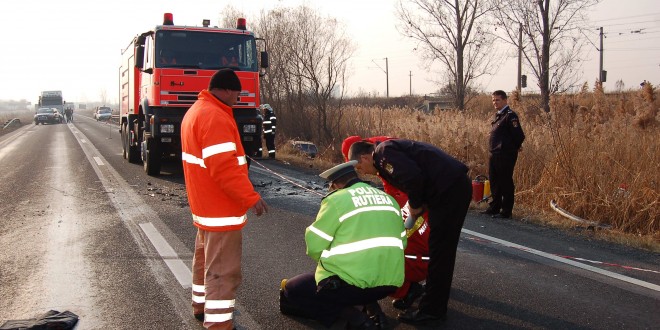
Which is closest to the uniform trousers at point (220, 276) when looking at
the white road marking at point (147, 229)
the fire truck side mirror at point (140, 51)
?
the white road marking at point (147, 229)

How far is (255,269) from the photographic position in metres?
5.97

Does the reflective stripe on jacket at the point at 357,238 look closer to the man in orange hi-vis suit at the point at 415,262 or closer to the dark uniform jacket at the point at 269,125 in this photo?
the man in orange hi-vis suit at the point at 415,262

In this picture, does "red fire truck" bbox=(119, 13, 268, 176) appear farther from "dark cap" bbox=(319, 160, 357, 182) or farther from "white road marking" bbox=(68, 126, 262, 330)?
"dark cap" bbox=(319, 160, 357, 182)

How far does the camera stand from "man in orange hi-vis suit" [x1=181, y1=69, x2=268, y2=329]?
13.2ft

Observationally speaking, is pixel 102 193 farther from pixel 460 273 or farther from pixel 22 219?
pixel 460 273

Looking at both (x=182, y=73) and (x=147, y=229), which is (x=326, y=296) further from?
(x=182, y=73)

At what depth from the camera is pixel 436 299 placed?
4.50 meters

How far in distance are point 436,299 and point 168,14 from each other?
10687 mm

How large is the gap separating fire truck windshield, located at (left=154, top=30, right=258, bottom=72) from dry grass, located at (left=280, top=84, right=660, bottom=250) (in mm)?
4629

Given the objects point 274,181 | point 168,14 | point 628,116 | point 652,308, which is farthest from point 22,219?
point 628,116

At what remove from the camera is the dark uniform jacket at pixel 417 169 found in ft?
14.2

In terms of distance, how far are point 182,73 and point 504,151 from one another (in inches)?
278

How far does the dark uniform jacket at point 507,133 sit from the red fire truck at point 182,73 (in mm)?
5941

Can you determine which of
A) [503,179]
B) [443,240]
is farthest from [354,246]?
[503,179]
